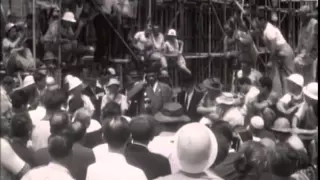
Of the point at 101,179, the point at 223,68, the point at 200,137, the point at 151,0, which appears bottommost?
the point at 101,179

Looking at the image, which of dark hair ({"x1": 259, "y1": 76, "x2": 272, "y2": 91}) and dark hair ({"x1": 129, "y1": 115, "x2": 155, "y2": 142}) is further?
dark hair ({"x1": 259, "y1": 76, "x2": 272, "y2": 91})

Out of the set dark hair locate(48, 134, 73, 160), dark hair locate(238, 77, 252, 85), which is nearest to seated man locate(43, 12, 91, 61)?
dark hair locate(48, 134, 73, 160)

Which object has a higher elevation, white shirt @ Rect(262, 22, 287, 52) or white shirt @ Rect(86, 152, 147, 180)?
white shirt @ Rect(262, 22, 287, 52)

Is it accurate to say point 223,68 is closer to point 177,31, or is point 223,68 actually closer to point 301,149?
point 177,31

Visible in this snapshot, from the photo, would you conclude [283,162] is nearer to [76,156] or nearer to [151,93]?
[151,93]

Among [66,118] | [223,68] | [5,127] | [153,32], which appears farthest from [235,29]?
[5,127]

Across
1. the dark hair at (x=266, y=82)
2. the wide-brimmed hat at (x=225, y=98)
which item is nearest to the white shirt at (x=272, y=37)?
the dark hair at (x=266, y=82)

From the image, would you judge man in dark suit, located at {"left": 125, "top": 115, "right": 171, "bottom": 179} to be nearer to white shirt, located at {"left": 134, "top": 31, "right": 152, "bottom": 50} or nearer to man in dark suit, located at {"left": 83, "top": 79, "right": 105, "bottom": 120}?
man in dark suit, located at {"left": 83, "top": 79, "right": 105, "bottom": 120}
